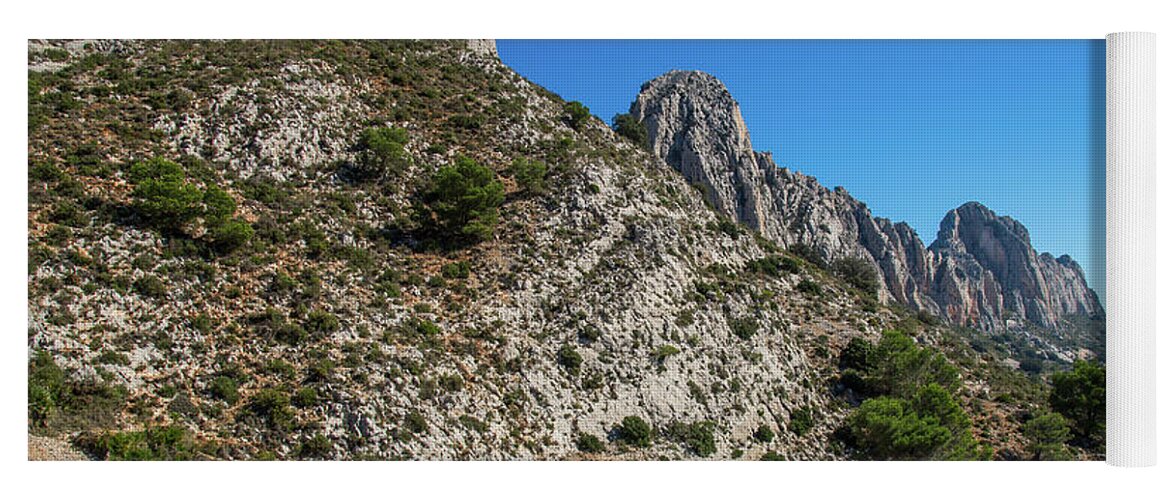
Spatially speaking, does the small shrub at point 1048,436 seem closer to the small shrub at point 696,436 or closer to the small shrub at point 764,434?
the small shrub at point 764,434

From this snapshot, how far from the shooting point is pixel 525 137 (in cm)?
2636

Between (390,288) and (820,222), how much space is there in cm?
4260

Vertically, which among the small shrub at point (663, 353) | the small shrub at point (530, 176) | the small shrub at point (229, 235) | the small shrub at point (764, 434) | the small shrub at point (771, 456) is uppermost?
the small shrub at point (530, 176)

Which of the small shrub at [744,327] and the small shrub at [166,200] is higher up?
the small shrub at [166,200]

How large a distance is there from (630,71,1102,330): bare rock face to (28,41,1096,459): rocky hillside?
15.9 meters

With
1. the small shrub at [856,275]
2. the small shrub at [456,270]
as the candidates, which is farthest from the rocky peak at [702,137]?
the small shrub at [456,270]

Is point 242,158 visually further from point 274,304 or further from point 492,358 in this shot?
point 492,358

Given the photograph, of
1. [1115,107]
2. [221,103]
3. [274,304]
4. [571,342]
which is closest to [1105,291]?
[1115,107]

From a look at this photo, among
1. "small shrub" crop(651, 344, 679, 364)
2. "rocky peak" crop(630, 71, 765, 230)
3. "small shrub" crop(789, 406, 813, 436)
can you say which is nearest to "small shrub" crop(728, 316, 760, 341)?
"small shrub" crop(789, 406, 813, 436)

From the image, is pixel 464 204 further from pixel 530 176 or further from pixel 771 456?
pixel 771 456

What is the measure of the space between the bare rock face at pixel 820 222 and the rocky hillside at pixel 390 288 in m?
15.9

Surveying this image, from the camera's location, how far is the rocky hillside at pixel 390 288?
1456 centimetres

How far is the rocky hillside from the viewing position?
14562 mm

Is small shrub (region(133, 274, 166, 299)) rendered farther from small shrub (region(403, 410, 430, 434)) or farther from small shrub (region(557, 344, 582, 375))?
small shrub (region(557, 344, 582, 375))
